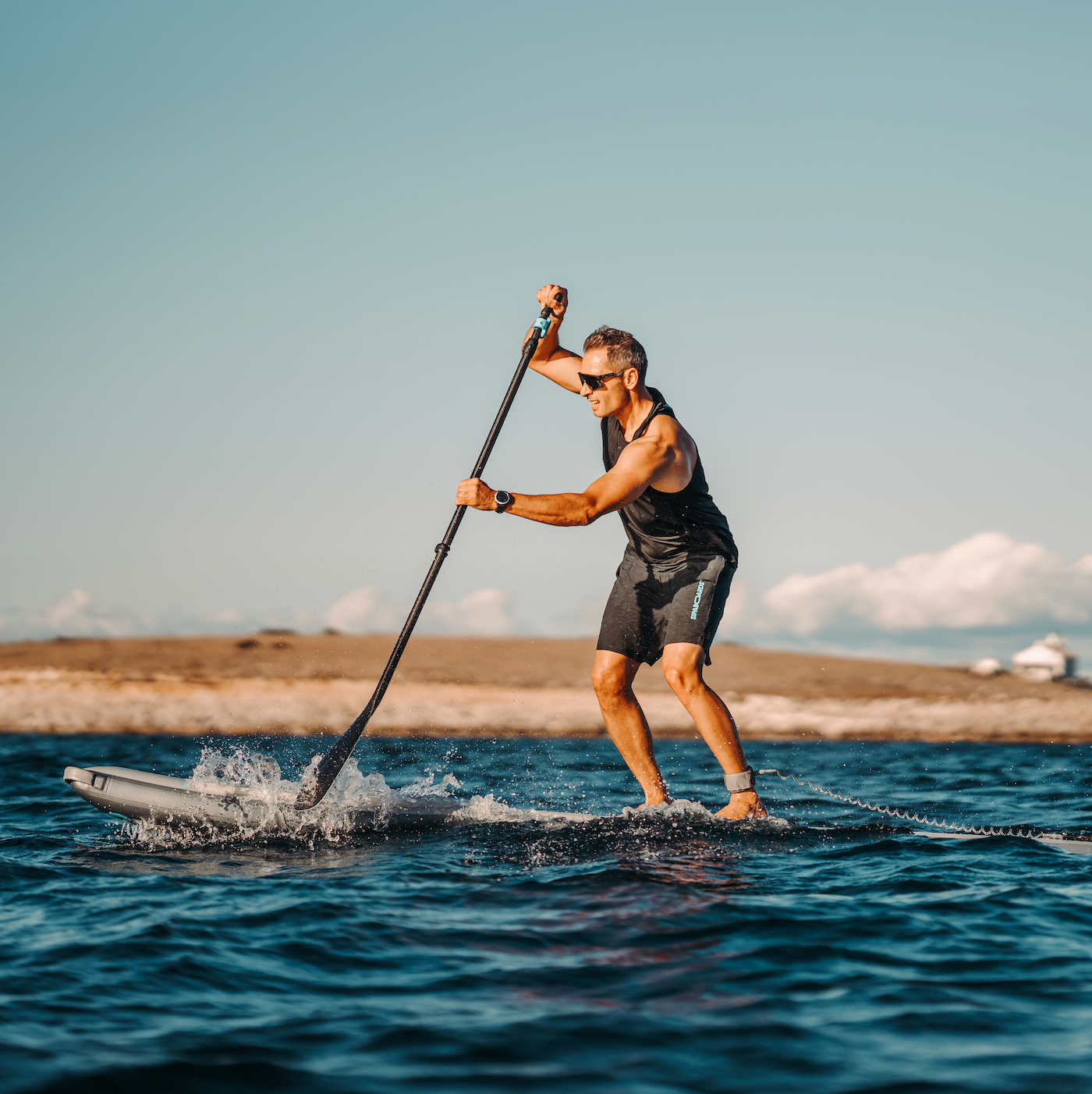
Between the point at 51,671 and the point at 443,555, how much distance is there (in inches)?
1040

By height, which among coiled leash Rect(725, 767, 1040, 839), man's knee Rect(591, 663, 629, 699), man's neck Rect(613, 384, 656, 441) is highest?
man's neck Rect(613, 384, 656, 441)

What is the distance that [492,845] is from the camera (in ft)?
19.5

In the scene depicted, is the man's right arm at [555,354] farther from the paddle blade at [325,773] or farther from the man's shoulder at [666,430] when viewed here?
the paddle blade at [325,773]

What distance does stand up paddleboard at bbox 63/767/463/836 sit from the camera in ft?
20.6

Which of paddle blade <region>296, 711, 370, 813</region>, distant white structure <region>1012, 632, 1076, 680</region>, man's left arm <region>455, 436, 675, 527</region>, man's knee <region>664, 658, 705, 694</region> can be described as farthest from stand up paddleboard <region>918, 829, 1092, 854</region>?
distant white structure <region>1012, 632, 1076, 680</region>

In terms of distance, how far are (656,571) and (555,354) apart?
1722 millimetres

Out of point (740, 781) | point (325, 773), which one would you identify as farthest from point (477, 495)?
point (740, 781)

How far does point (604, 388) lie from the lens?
6.33 metres

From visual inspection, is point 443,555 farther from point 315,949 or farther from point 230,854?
point 315,949

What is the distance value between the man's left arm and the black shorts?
2.89 ft

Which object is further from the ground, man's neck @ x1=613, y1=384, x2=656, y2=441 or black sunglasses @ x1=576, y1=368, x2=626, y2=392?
black sunglasses @ x1=576, y1=368, x2=626, y2=392

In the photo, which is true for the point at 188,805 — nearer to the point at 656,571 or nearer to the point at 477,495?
the point at 477,495

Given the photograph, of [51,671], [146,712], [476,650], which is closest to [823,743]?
[476,650]

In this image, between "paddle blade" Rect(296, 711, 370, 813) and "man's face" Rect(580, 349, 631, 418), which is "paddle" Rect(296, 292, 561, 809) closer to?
"paddle blade" Rect(296, 711, 370, 813)
